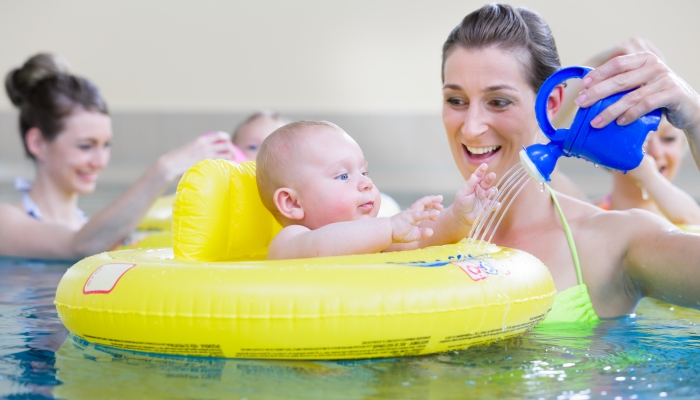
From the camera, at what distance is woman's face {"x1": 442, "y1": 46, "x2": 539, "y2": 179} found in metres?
2.73

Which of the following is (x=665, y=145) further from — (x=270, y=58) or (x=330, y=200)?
(x=270, y=58)

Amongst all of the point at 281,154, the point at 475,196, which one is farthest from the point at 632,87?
the point at 281,154

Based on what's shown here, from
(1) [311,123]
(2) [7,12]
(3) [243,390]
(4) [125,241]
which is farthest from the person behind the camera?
(2) [7,12]

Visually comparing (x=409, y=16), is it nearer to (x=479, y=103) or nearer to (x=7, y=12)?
(x=7, y=12)

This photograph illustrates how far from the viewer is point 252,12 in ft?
40.0

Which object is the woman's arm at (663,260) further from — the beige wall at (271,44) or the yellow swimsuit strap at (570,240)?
the beige wall at (271,44)

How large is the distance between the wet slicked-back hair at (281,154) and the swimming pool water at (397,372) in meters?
0.63

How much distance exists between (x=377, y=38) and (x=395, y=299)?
34.5 ft

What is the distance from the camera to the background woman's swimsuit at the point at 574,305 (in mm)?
2762

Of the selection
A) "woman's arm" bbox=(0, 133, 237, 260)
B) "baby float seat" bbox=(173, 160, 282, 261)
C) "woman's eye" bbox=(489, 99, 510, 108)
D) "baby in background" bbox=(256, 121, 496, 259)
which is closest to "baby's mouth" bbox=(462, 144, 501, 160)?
"woman's eye" bbox=(489, 99, 510, 108)

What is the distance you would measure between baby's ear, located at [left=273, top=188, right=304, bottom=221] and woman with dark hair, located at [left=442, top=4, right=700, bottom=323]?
2.03 feet

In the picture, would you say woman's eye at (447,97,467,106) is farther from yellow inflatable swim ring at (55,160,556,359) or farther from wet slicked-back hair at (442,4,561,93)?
yellow inflatable swim ring at (55,160,556,359)

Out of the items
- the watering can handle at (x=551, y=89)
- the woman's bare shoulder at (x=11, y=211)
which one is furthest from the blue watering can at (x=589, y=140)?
the woman's bare shoulder at (x=11, y=211)

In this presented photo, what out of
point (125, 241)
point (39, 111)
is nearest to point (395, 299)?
point (125, 241)
